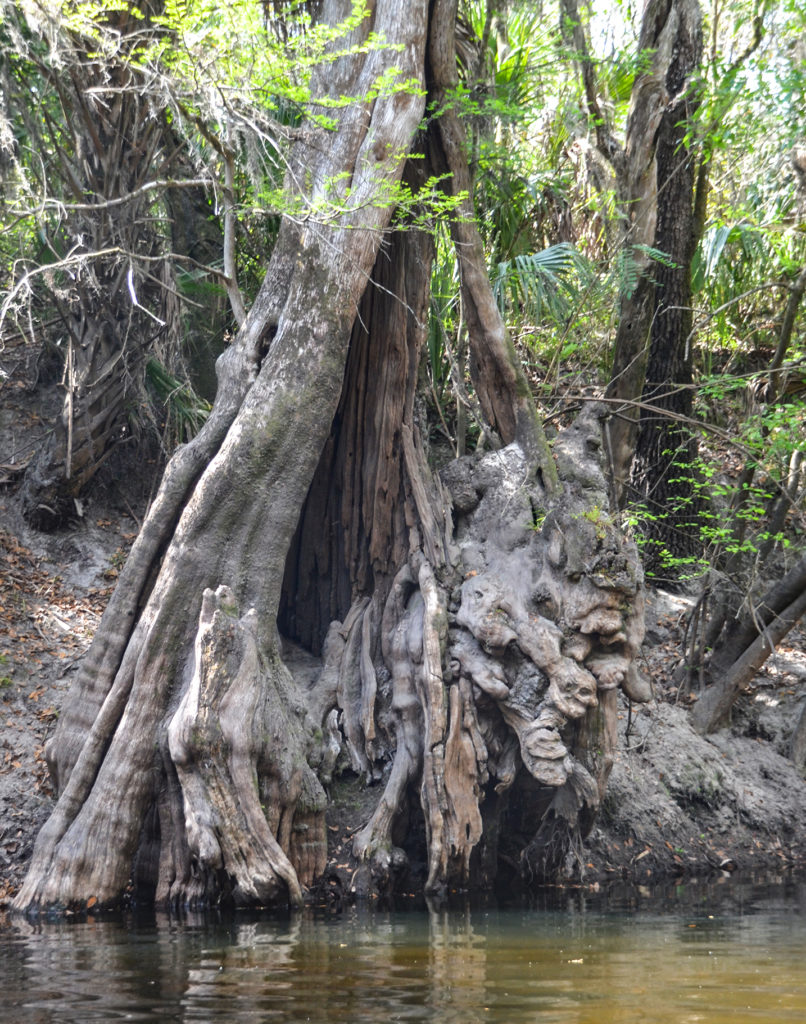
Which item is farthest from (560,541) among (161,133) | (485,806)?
(161,133)

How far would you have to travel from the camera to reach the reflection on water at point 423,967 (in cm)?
385

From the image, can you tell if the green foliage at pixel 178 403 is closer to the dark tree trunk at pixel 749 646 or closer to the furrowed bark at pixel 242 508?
the furrowed bark at pixel 242 508

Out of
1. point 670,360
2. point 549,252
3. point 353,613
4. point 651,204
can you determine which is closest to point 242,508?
point 353,613

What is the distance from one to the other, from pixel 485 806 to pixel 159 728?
9.26 feet

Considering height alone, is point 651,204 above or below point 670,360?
above

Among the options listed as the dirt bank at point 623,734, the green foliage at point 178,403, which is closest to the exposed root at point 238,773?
the dirt bank at point 623,734

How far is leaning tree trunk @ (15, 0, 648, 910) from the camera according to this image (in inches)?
266

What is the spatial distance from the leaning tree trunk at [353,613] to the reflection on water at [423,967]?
2.43 feet

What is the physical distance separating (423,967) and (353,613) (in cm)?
431

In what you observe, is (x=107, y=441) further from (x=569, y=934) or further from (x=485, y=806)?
(x=569, y=934)

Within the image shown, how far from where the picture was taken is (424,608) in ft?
26.2

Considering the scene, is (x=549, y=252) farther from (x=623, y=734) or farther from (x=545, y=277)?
(x=623, y=734)

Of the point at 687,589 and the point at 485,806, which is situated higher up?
the point at 687,589

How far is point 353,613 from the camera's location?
8.77m
